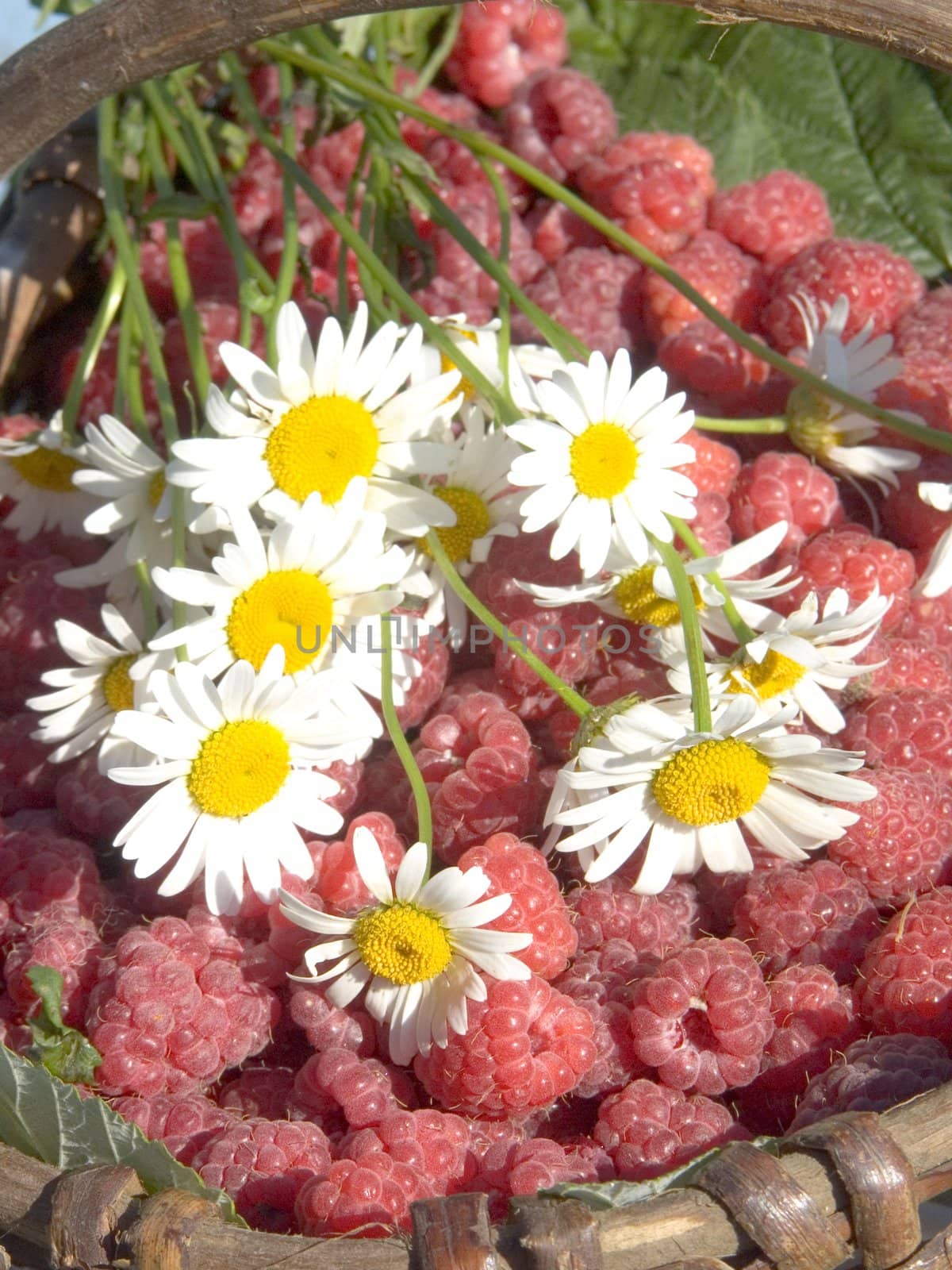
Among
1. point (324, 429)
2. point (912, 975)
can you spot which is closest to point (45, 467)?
point (324, 429)

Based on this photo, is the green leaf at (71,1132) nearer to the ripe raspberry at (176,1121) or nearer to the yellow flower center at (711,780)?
the ripe raspberry at (176,1121)

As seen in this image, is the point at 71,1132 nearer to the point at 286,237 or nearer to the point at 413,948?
the point at 413,948

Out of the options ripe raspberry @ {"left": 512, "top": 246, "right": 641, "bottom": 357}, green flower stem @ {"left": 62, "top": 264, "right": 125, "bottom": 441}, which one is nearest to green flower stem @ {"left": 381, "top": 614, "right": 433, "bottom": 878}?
green flower stem @ {"left": 62, "top": 264, "right": 125, "bottom": 441}

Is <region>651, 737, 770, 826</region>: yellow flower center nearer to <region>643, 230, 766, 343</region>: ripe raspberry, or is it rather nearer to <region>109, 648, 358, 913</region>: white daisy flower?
<region>109, 648, 358, 913</region>: white daisy flower

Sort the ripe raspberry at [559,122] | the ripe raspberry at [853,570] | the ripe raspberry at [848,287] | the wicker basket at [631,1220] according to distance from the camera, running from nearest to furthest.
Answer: the wicker basket at [631,1220]
the ripe raspberry at [853,570]
the ripe raspberry at [848,287]
the ripe raspberry at [559,122]

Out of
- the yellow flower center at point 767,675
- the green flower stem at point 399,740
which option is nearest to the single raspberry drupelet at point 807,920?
the yellow flower center at point 767,675
